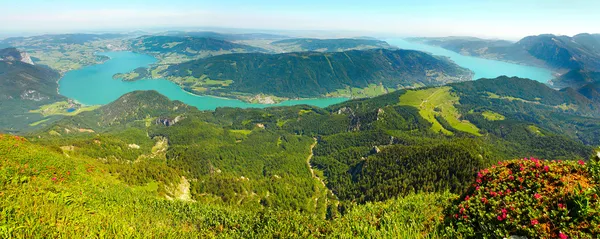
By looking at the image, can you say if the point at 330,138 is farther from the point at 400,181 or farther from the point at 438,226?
the point at 438,226

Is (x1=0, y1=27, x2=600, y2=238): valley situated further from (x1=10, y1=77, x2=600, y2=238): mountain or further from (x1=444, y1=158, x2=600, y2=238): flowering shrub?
(x1=10, y1=77, x2=600, y2=238): mountain

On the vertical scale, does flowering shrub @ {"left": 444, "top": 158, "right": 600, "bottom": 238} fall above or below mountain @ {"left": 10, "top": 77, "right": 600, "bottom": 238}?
above

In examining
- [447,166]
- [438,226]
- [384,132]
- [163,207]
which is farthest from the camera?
[384,132]

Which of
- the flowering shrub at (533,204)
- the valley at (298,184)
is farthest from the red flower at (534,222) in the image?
the valley at (298,184)

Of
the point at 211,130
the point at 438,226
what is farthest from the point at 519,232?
the point at 211,130

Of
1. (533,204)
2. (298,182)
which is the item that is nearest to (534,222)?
(533,204)

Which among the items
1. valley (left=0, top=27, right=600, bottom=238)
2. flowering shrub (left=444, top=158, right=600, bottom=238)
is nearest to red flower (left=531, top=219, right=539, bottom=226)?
flowering shrub (left=444, top=158, right=600, bottom=238)

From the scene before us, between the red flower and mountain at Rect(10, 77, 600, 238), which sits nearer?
the red flower

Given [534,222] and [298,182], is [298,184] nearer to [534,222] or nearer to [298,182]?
[298,182]
